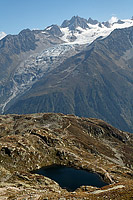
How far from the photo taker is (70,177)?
10650 cm

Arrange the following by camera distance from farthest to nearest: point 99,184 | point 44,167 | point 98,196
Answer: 1. point 44,167
2. point 99,184
3. point 98,196

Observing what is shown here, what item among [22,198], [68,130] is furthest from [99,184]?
[68,130]

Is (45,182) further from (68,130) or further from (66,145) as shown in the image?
(68,130)

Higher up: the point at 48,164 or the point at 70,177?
the point at 48,164

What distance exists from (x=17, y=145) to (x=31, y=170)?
63.1ft

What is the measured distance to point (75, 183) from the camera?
101 m

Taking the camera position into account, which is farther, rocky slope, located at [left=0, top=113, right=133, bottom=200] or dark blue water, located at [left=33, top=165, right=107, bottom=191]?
dark blue water, located at [left=33, top=165, right=107, bottom=191]

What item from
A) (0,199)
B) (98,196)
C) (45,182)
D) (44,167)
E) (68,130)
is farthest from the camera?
(68,130)

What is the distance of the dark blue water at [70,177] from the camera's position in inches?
3917

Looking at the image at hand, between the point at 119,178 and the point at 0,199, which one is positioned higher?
the point at 0,199

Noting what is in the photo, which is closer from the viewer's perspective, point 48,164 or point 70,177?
point 70,177

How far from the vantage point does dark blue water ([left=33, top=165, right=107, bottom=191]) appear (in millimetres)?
99500

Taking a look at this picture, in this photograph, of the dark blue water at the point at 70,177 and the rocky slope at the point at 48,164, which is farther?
the dark blue water at the point at 70,177

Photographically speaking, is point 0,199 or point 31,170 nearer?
point 0,199
